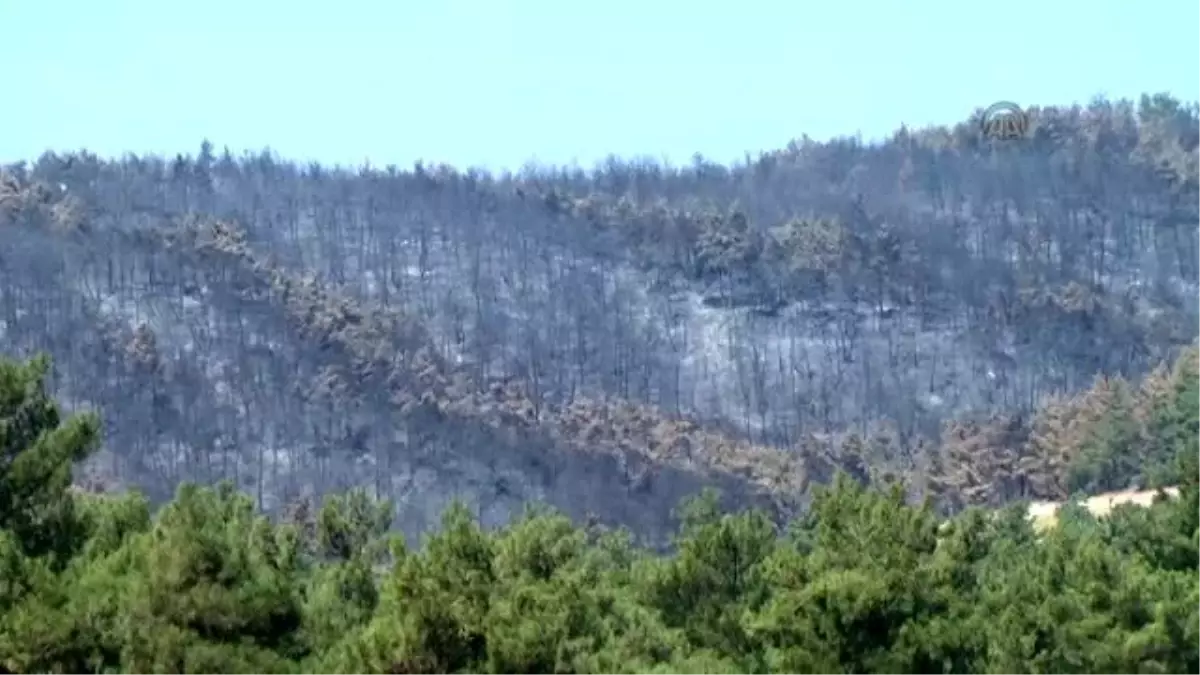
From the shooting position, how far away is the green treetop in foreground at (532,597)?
40.3 ft

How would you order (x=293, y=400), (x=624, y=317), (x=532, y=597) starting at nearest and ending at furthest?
(x=532, y=597) → (x=293, y=400) → (x=624, y=317)

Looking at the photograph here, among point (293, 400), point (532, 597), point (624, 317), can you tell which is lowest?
point (293, 400)

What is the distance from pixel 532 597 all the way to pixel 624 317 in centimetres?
8220

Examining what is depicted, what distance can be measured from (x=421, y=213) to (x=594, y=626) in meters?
92.4

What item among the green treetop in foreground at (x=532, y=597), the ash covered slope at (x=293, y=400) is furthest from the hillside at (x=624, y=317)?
the green treetop in foreground at (x=532, y=597)

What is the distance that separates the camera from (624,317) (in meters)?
94.3

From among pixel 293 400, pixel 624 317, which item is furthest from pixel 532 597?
pixel 624 317

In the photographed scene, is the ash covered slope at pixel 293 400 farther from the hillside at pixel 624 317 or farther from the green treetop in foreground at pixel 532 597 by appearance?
the green treetop in foreground at pixel 532 597

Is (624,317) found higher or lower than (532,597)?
lower

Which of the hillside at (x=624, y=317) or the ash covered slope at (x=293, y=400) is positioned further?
the hillside at (x=624, y=317)

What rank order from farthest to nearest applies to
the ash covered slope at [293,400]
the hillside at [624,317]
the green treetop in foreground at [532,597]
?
the hillside at [624,317]
the ash covered slope at [293,400]
the green treetop in foreground at [532,597]

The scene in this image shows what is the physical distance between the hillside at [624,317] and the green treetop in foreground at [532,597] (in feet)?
143

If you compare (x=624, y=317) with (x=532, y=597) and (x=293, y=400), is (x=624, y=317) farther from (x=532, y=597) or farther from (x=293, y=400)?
(x=532, y=597)

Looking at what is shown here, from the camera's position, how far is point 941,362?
9012 centimetres
